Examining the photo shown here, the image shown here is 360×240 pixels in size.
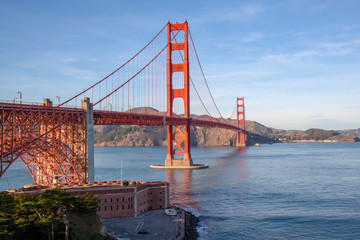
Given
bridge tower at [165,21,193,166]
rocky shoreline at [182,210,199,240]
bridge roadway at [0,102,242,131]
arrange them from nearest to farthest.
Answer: rocky shoreline at [182,210,199,240] < bridge roadway at [0,102,242,131] < bridge tower at [165,21,193,166]

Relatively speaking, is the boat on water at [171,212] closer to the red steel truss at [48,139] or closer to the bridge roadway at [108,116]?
the red steel truss at [48,139]

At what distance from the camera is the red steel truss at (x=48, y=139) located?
4056 cm

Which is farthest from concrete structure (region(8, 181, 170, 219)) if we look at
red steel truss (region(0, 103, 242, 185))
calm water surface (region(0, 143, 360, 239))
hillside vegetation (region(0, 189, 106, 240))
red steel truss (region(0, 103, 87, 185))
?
calm water surface (region(0, 143, 360, 239))

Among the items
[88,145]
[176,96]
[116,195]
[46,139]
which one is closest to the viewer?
[116,195]

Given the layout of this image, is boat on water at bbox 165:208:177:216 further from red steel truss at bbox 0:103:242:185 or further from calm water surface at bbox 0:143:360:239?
red steel truss at bbox 0:103:242:185

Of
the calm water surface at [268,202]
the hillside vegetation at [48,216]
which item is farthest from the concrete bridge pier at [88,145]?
the hillside vegetation at [48,216]

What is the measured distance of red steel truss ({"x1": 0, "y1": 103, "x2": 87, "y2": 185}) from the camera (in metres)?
40.6

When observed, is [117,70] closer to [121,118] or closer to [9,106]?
[121,118]

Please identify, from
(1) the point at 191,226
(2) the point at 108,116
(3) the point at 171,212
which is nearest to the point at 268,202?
(3) the point at 171,212

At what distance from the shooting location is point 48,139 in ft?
158

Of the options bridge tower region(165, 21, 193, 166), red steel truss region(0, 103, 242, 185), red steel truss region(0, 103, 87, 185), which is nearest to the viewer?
red steel truss region(0, 103, 242, 185)

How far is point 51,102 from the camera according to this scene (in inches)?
2029

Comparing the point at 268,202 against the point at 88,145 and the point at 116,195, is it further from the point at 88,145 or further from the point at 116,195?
the point at 88,145

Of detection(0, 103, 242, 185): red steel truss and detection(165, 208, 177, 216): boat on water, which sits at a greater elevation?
detection(0, 103, 242, 185): red steel truss
